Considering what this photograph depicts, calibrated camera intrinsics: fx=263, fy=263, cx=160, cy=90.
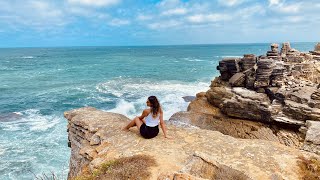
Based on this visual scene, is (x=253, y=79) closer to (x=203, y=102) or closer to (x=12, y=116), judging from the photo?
(x=203, y=102)

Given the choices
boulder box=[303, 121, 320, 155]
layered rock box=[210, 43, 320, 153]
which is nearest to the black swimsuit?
boulder box=[303, 121, 320, 155]

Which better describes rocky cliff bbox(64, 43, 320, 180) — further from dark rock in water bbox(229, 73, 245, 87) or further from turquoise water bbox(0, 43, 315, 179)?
turquoise water bbox(0, 43, 315, 179)

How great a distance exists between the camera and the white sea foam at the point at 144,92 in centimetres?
3308

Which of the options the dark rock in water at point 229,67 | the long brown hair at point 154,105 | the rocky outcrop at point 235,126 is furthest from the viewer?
the dark rock in water at point 229,67

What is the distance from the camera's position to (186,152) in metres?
9.50

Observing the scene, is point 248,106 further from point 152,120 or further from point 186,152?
point 186,152

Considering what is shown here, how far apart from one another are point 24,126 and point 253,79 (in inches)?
939

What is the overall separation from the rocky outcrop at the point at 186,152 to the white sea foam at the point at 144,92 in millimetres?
17481

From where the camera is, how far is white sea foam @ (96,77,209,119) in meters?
33.1

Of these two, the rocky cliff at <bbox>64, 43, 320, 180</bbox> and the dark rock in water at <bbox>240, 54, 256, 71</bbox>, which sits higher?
the dark rock in water at <bbox>240, 54, 256, 71</bbox>

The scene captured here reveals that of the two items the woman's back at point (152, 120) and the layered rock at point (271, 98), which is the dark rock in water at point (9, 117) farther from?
the woman's back at point (152, 120)

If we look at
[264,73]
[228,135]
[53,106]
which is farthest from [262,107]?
[53,106]

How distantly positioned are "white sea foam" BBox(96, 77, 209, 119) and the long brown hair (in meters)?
18.9

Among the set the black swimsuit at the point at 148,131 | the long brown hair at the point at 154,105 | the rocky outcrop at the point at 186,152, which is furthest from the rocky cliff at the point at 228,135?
the long brown hair at the point at 154,105
